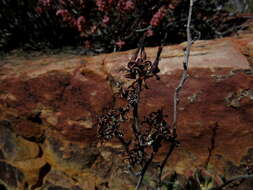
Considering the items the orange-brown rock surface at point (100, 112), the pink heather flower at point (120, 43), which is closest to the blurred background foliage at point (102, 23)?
the pink heather flower at point (120, 43)

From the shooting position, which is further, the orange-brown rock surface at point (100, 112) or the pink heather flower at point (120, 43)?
the pink heather flower at point (120, 43)

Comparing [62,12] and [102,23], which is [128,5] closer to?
[102,23]

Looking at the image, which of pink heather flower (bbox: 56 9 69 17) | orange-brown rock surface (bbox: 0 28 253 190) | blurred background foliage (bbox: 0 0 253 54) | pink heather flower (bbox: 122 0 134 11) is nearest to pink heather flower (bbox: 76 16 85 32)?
blurred background foliage (bbox: 0 0 253 54)

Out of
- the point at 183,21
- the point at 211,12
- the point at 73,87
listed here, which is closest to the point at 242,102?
the point at 73,87

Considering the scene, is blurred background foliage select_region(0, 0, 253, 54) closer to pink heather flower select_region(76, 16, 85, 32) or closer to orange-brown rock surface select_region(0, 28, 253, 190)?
pink heather flower select_region(76, 16, 85, 32)

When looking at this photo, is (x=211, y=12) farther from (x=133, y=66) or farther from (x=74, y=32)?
(x=133, y=66)

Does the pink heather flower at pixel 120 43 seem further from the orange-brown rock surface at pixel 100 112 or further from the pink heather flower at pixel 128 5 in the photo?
the orange-brown rock surface at pixel 100 112
